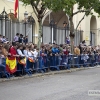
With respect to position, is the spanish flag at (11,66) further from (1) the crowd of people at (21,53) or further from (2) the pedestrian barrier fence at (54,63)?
(2) the pedestrian barrier fence at (54,63)

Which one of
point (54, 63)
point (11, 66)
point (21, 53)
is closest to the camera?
point (11, 66)

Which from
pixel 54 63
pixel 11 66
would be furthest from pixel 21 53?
pixel 54 63

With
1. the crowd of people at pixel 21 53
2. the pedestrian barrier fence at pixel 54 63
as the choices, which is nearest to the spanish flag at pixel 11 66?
the crowd of people at pixel 21 53

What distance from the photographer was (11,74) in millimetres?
19062

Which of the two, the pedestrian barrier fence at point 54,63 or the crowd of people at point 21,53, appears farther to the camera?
the pedestrian barrier fence at point 54,63

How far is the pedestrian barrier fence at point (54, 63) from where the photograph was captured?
66.5 feet

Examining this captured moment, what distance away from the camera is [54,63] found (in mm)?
23641

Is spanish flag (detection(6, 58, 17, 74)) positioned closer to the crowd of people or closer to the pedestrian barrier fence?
the crowd of people

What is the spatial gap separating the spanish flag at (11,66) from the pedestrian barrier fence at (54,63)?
19cm

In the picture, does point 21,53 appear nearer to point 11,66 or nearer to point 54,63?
point 11,66

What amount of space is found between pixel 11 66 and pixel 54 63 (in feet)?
17.6

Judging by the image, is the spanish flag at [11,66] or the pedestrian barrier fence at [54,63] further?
the pedestrian barrier fence at [54,63]

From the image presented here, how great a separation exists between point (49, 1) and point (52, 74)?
14.2ft

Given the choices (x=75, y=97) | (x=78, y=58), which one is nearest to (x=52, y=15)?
(x=78, y=58)
